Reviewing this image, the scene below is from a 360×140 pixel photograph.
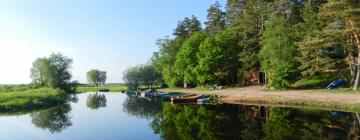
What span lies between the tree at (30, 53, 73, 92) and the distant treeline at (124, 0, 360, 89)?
1102 inches

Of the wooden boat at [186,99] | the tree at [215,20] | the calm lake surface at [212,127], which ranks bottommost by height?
the calm lake surface at [212,127]

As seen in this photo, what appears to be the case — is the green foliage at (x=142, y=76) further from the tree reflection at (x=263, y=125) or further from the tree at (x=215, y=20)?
the tree reflection at (x=263, y=125)

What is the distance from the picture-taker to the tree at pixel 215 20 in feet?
309

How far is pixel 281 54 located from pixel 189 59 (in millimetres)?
31875

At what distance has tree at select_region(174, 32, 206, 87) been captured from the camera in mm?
87125

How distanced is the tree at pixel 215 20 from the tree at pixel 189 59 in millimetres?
5306

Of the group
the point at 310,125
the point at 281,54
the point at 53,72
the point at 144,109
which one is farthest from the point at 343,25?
the point at 53,72

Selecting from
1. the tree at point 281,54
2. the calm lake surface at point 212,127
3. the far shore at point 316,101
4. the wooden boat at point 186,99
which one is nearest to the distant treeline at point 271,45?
the tree at point 281,54

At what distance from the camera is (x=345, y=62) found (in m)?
54.8

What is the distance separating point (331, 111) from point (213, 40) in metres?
46.7

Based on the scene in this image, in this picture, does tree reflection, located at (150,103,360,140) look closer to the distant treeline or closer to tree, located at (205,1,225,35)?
the distant treeline

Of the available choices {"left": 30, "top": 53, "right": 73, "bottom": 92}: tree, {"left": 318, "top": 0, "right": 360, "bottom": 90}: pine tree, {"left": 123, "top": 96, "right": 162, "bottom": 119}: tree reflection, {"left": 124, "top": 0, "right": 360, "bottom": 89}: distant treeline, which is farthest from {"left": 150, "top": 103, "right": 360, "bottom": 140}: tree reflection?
{"left": 30, "top": 53, "right": 73, "bottom": 92}: tree

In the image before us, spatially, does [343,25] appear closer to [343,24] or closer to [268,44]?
[343,24]

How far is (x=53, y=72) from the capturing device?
346 ft
